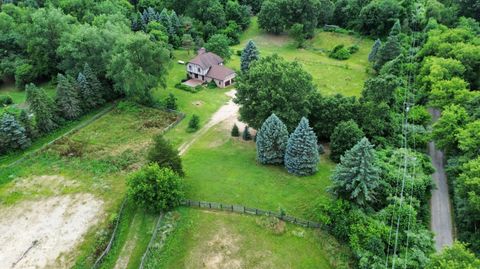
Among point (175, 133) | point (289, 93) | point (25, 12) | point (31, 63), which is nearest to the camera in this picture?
point (289, 93)

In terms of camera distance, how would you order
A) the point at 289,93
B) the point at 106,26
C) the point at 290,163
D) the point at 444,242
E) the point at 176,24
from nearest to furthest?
the point at 444,242, the point at 290,163, the point at 289,93, the point at 106,26, the point at 176,24

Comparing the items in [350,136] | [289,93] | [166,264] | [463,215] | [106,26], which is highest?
[106,26]

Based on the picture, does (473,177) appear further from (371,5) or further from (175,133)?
(371,5)

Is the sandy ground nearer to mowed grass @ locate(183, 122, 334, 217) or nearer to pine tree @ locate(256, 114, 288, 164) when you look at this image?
mowed grass @ locate(183, 122, 334, 217)

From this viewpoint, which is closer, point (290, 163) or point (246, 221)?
point (246, 221)

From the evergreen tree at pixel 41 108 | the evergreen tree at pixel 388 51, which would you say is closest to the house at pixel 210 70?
the evergreen tree at pixel 41 108

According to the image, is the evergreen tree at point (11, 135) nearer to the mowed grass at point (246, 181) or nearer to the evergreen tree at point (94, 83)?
the evergreen tree at point (94, 83)

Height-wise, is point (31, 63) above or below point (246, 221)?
above

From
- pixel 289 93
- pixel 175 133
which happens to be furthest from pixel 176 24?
pixel 289 93

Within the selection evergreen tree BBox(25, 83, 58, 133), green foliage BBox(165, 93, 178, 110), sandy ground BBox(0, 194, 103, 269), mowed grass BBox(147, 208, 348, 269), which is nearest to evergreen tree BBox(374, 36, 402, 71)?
green foliage BBox(165, 93, 178, 110)
